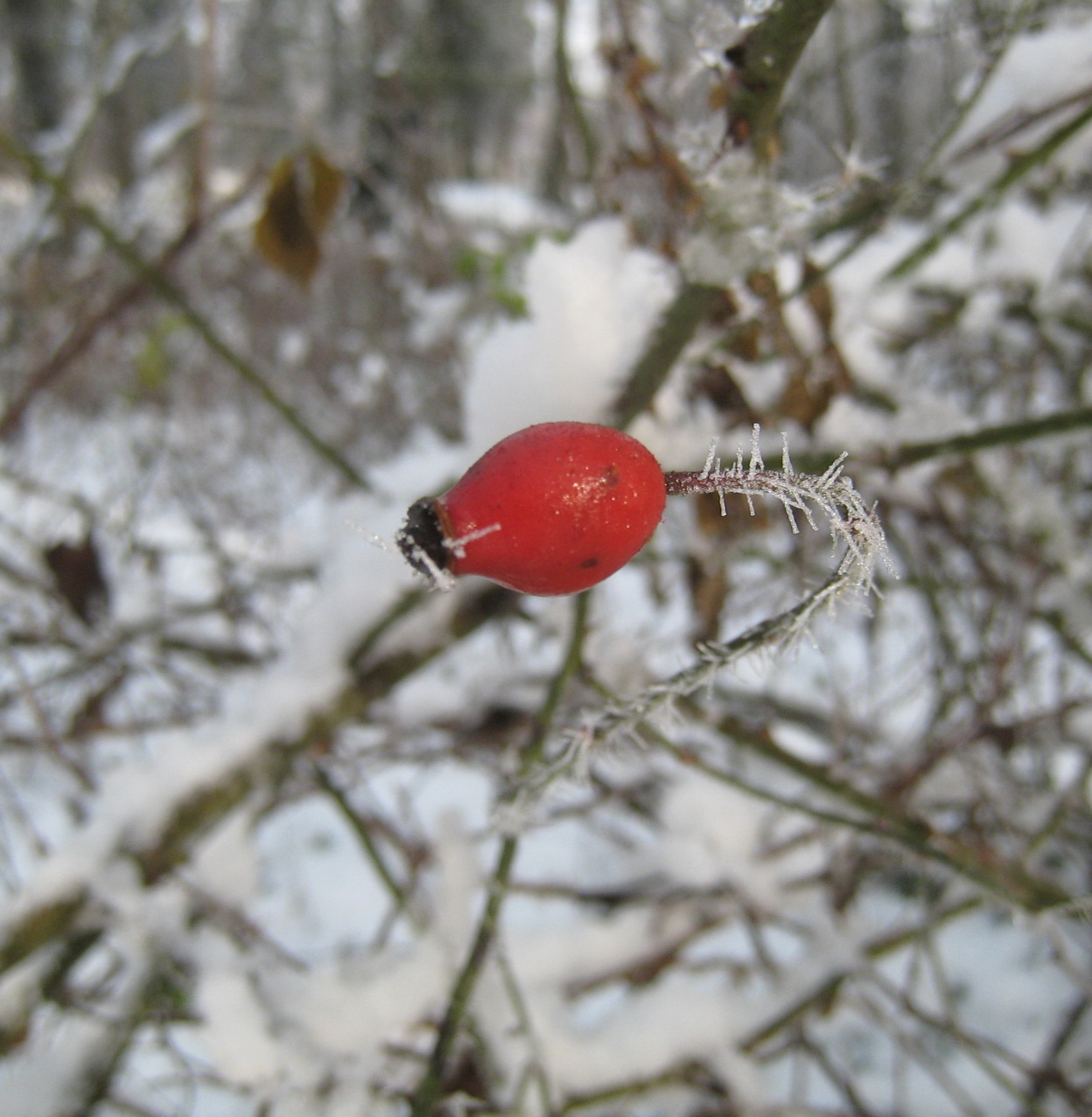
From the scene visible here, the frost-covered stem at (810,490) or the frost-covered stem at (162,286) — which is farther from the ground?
the frost-covered stem at (162,286)

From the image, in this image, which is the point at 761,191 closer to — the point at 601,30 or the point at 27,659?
the point at 601,30

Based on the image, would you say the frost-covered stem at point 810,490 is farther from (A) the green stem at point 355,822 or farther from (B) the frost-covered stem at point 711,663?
(A) the green stem at point 355,822

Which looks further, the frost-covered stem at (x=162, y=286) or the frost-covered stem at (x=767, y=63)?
the frost-covered stem at (x=162, y=286)

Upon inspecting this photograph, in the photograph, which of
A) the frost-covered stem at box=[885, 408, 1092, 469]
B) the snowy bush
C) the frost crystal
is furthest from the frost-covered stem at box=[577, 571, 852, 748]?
the frost-covered stem at box=[885, 408, 1092, 469]

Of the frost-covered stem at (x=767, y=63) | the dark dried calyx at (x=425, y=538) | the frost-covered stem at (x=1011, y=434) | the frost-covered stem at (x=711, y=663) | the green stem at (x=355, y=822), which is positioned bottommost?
the dark dried calyx at (x=425, y=538)

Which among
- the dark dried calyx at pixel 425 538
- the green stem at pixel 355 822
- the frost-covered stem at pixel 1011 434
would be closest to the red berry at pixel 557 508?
the dark dried calyx at pixel 425 538

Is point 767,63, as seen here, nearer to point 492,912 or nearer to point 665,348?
point 665,348

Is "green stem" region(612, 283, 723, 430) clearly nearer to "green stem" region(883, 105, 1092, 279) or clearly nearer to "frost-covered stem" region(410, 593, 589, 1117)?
"frost-covered stem" region(410, 593, 589, 1117)

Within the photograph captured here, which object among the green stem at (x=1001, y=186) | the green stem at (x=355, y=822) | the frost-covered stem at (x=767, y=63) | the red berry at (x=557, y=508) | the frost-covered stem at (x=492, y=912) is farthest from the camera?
the green stem at (x=355, y=822)
